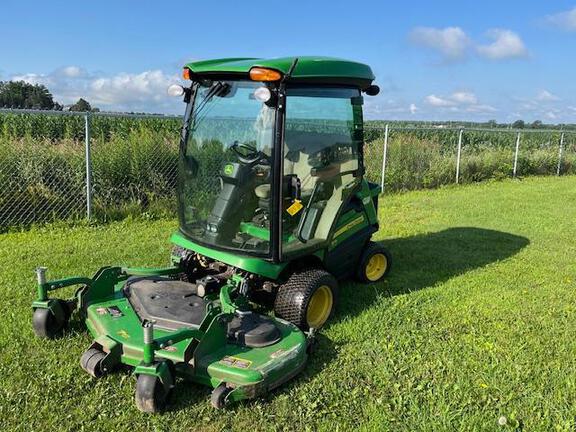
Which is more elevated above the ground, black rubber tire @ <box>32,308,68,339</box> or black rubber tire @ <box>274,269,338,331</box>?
black rubber tire @ <box>274,269,338,331</box>

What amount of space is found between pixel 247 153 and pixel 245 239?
2.21ft

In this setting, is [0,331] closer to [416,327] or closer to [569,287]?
[416,327]

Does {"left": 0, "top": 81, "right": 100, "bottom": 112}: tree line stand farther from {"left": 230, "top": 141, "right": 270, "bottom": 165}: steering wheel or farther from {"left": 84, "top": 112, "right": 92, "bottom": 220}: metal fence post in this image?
{"left": 230, "top": 141, "right": 270, "bottom": 165}: steering wheel

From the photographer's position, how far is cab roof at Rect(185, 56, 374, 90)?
3.83 metres

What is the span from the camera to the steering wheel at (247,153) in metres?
4.05

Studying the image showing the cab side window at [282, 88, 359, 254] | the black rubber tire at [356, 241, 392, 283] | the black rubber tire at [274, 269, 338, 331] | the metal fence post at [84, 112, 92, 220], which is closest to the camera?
the black rubber tire at [274, 269, 338, 331]

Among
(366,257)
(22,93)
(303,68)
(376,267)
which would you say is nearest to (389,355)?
(366,257)

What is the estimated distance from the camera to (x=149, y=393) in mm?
2988

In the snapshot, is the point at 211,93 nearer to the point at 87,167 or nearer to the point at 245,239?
the point at 245,239

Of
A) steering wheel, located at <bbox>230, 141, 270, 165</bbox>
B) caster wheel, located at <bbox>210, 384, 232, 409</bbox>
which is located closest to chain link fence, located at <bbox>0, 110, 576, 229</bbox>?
steering wheel, located at <bbox>230, 141, 270, 165</bbox>

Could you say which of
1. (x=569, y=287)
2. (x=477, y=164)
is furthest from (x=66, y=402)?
(x=477, y=164)

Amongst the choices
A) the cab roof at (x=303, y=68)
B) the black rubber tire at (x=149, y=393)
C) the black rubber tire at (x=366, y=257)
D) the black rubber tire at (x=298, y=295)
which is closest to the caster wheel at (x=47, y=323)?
the black rubber tire at (x=149, y=393)

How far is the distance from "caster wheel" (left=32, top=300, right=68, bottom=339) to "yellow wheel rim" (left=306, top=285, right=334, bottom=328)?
1853 millimetres

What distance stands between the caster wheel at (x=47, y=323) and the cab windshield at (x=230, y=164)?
3.86ft
